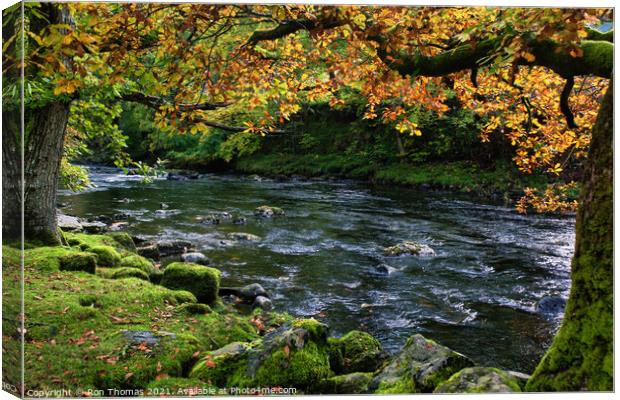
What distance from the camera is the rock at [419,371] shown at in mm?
4004

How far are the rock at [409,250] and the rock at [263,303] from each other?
3.30m

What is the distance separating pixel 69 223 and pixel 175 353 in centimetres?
756

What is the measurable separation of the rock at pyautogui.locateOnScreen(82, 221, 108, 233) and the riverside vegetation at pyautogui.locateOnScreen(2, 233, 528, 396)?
16.1ft

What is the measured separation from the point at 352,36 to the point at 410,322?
4330 millimetres

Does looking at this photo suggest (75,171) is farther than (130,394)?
Yes

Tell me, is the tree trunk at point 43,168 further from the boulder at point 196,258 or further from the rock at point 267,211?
the rock at point 267,211

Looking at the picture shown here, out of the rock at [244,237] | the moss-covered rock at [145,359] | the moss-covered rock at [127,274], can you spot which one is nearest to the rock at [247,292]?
the moss-covered rock at [127,274]

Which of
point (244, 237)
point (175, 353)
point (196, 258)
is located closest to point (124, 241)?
point (196, 258)

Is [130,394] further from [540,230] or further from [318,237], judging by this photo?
[540,230]

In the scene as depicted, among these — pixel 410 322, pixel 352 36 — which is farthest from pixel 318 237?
pixel 352 36

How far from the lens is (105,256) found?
7.58m

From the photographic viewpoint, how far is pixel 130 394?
3912 millimetres

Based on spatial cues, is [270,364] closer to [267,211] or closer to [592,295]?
[592,295]

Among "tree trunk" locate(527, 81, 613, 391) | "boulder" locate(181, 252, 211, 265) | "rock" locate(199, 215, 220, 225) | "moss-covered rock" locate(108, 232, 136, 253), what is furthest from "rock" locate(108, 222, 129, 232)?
"tree trunk" locate(527, 81, 613, 391)
